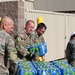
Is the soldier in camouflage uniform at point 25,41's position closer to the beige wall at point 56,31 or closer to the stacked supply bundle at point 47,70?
the stacked supply bundle at point 47,70

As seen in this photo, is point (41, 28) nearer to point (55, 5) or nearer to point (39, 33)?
point (39, 33)

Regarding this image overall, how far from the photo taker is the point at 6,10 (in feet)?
32.2

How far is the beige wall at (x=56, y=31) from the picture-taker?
474 inches

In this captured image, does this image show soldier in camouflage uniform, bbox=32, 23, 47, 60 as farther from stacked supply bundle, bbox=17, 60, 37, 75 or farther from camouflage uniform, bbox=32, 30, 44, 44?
stacked supply bundle, bbox=17, 60, 37, 75

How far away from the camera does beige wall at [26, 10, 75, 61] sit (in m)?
12.0

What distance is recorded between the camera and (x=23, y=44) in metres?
6.55

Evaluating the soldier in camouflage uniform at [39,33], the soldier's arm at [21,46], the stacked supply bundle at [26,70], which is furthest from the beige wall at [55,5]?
the stacked supply bundle at [26,70]

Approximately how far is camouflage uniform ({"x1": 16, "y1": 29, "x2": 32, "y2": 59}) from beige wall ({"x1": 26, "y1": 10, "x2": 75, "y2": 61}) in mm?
4741

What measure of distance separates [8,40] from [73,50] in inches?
78.7

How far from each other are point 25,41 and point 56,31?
6028 millimetres

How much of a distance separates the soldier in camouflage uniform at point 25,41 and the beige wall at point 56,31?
4.72 metres

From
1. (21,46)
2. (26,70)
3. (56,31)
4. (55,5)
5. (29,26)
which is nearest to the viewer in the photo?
(26,70)

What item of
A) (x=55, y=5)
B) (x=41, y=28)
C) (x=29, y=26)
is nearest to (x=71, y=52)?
(x=41, y=28)

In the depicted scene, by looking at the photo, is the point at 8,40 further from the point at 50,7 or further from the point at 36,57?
the point at 50,7
